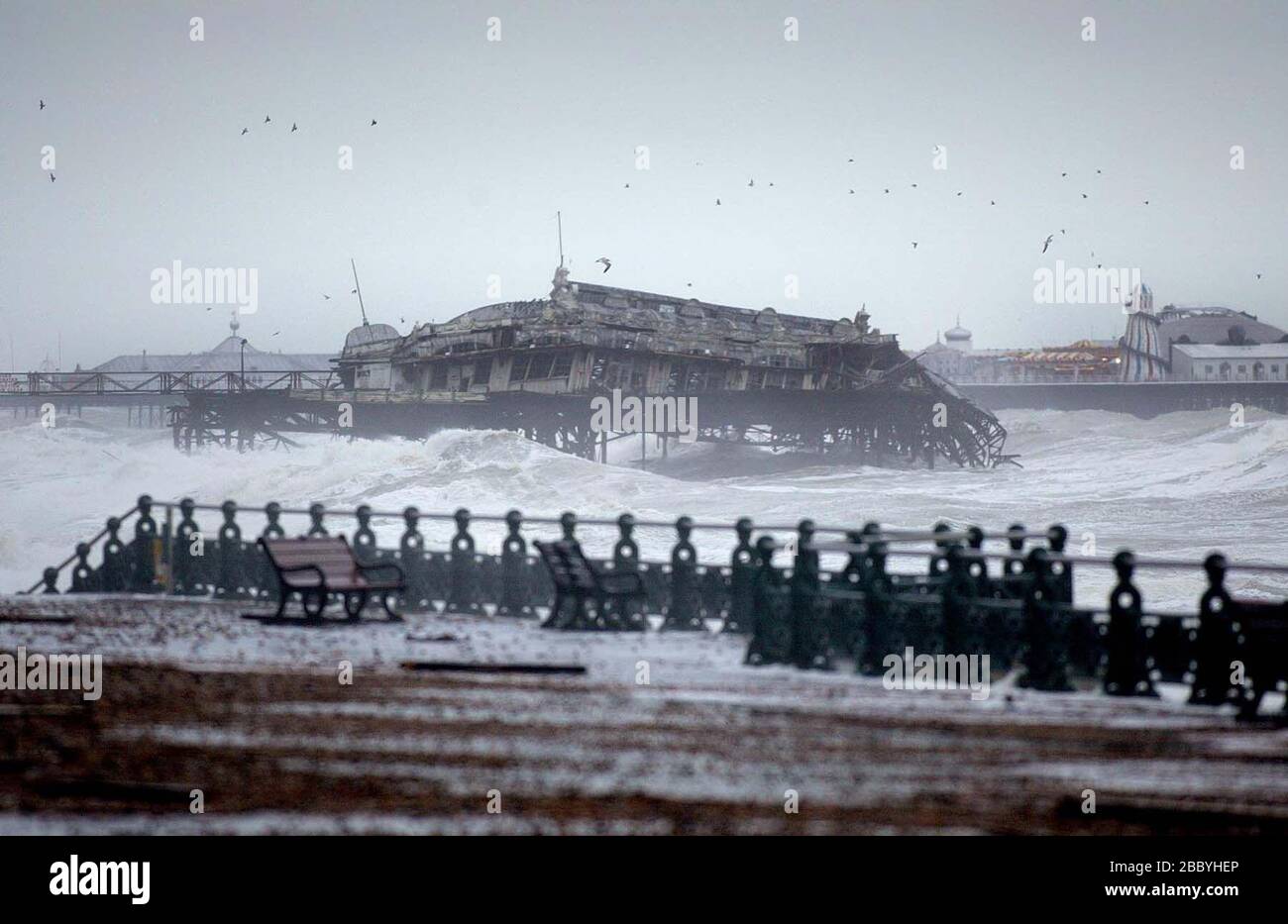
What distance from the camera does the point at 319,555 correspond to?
→ 1658cm

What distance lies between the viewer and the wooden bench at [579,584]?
16031mm

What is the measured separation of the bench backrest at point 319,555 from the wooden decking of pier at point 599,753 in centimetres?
239

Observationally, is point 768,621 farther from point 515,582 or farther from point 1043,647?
point 515,582

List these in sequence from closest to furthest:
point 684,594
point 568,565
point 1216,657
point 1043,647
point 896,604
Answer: point 1216,657
point 1043,647
point 896,604
point 568,565
point 684,594

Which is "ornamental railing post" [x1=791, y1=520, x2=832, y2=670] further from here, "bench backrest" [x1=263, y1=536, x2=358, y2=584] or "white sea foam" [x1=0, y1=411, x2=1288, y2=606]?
"white sea foam" [x1=0, y1=411, x2=1288, y2=606]

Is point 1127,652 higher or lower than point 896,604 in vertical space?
lower

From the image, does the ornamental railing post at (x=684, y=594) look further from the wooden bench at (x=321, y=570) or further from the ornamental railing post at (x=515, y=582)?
the wooden bench at (x=321, y=570)

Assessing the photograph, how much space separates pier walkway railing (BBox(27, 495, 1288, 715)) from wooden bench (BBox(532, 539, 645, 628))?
5cm

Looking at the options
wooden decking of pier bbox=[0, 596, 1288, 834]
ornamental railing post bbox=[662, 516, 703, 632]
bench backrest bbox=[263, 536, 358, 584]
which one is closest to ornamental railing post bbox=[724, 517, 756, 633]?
ornamental railing post bbox=[662, 516, 703, 632]

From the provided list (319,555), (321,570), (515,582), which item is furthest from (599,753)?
(515,582)

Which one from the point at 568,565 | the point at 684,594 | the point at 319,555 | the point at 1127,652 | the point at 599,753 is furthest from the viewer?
the point at 684,594

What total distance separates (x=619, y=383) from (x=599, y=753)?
199 ft

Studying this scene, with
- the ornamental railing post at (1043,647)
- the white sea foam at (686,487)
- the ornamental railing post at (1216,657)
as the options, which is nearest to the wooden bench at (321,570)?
the ornamental railing post at (1043,647)
